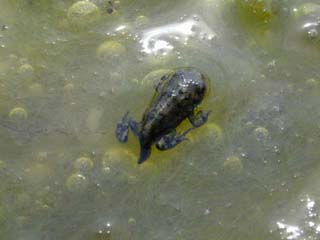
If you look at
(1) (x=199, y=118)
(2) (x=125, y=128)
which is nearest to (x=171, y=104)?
(1) (x=199, y=118)

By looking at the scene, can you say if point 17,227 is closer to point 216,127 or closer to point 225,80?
point 216,127

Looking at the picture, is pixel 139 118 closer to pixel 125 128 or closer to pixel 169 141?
pixel 125 128

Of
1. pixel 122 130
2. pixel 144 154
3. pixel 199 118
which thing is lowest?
pixel 144 154

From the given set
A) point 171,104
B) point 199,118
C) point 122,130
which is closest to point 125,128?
point 122,130

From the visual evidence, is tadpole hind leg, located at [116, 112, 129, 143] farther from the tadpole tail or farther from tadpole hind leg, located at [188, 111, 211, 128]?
tadpole hind leg, located at [188, 111, 211, 128]

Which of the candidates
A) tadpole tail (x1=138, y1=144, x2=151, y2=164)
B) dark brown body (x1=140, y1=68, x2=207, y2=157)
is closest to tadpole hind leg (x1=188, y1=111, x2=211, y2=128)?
dark brown body (x1=140, y1=68, x2=207, y2=157)

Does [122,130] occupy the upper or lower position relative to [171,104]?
lower

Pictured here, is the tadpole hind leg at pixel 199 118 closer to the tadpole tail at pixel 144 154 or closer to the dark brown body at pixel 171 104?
the dark brown body at pixel 171 104
